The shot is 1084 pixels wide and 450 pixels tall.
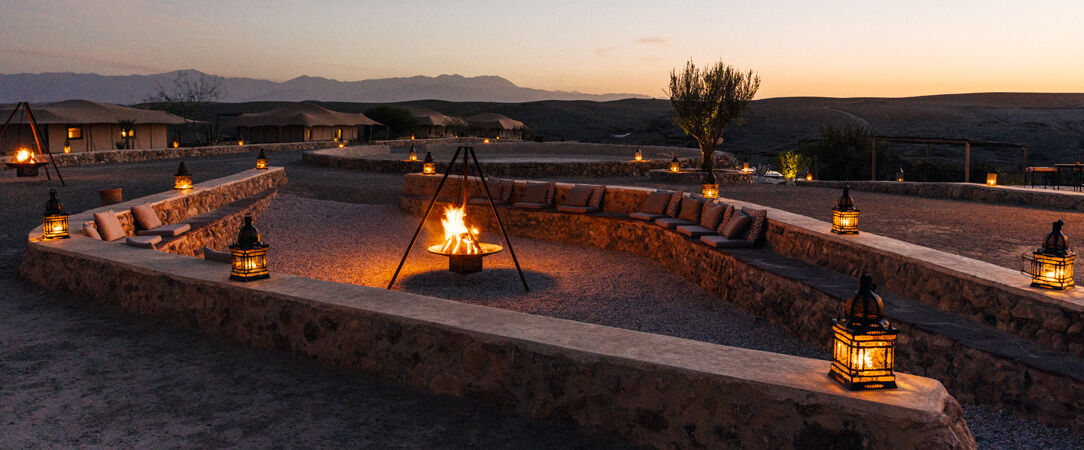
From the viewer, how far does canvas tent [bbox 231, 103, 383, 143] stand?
45.9 m

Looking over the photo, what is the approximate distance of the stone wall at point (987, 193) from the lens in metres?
16.3

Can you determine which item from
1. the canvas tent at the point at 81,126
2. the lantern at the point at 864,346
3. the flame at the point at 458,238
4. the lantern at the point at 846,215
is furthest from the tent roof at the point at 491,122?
the lantern at the point at 864,346

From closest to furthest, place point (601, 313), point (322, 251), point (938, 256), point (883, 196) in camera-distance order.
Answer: point (938, 256) → point (601, 313) → point (322, 251) → point (883, 196)

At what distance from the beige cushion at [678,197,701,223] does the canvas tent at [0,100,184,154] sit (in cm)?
2964

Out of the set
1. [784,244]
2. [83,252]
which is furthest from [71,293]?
[784,244]

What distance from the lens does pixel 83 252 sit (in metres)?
7.79

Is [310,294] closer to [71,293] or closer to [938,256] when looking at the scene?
[71,293]

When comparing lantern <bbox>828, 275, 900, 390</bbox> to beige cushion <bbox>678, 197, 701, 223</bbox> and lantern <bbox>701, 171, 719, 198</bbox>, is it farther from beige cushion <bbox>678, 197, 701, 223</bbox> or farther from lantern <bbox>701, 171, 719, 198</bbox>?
lantern <bbox>701, 171, 719, 198</bbox>

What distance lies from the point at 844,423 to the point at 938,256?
4.91 metres

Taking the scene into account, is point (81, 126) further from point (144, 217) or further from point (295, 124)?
point (144, 217)

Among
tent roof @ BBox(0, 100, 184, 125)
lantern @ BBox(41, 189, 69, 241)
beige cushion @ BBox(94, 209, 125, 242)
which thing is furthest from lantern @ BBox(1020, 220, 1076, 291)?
tent roof @ BBox(0, 100, 184, 125)

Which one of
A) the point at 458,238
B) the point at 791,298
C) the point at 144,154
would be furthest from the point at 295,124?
the point at 791,298

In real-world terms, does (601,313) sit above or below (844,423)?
below

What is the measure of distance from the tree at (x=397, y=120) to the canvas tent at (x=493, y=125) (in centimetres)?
506
